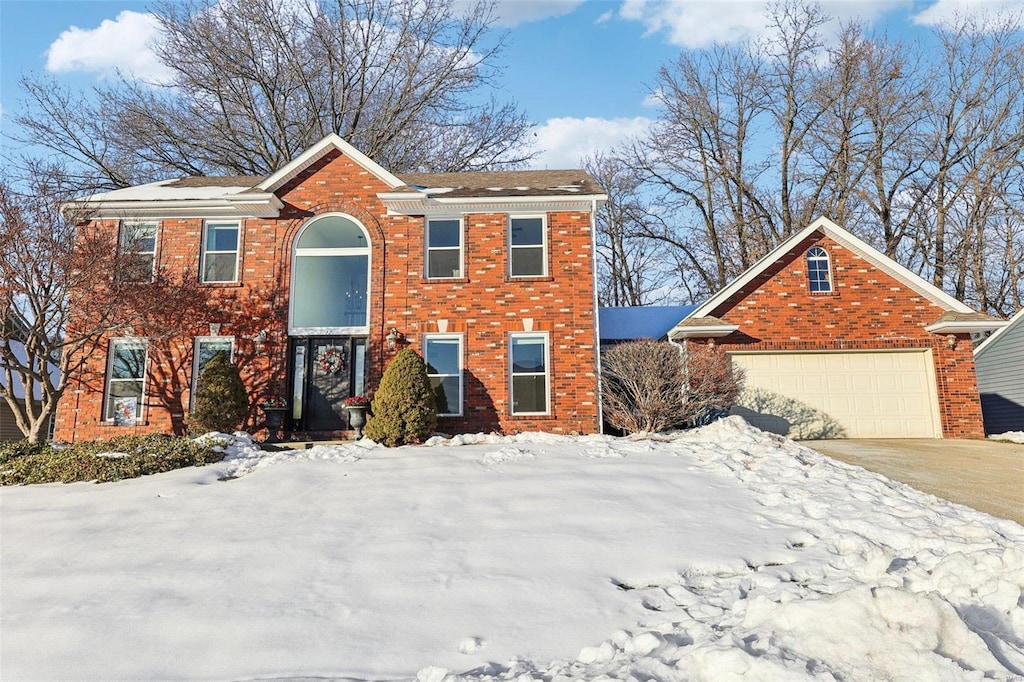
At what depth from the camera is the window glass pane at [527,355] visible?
13.1m

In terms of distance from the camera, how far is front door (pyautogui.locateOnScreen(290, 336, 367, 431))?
42.4ft

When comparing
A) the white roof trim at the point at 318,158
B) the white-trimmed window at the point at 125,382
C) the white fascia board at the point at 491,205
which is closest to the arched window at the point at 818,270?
the white fascia board at the point at 491,205

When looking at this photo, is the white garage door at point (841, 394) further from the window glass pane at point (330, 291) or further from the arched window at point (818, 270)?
the window glass pane at point (330, 291)

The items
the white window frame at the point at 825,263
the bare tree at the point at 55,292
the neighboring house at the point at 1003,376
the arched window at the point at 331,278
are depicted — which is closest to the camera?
the bare tree at the point at 55,292

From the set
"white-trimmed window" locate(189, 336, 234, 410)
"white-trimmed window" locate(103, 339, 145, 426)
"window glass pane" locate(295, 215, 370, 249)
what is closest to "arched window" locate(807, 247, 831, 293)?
"window glass pane" locate(295, 215, 370, 249)

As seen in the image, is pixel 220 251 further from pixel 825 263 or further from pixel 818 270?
pixel 825 263

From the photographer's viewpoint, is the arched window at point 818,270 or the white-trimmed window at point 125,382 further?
the arched window at point 818,270

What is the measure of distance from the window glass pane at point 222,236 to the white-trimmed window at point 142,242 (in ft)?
3.72

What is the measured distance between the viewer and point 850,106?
22.5m

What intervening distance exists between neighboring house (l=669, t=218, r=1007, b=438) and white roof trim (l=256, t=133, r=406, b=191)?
7.38 m

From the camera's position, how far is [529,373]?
13.1m

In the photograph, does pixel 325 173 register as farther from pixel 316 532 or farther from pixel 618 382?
pixel 316 532

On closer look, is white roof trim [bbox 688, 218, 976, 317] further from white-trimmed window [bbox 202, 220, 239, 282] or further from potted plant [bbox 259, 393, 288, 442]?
white-trimmed window [bbox 202, 220, 239, 282]

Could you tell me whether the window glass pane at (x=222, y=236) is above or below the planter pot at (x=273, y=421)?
above
